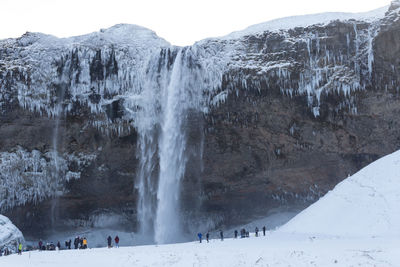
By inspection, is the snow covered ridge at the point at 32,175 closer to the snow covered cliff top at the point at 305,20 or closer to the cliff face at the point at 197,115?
the cliff face at the point at 197,115

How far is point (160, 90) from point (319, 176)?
45.9 ft

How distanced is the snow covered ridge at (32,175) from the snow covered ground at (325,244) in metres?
16.4

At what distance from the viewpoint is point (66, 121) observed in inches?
1471

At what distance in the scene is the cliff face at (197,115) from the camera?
34.1 m

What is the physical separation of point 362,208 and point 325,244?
4.11 meters

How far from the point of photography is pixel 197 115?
36844 millimetres

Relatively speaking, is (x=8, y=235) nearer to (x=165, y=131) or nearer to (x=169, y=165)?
(x=169, y=165)

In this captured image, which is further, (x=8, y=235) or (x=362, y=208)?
(x=8, y=235)

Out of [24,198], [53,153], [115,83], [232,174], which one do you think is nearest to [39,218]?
[24,198]

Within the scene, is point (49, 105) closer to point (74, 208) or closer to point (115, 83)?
point (115, 83)

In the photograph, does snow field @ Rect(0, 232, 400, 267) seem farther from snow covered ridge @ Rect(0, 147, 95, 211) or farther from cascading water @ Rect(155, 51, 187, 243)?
snow covered ridge @ Rect(0, 147, 95, 211)

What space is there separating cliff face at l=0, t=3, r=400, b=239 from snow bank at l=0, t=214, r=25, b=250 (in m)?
8.29

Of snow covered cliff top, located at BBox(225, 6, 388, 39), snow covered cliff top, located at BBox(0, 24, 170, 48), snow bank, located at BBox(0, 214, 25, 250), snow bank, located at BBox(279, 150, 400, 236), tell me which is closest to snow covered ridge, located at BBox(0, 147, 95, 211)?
snow bank, located at BBox(0, 214, 25, 250)

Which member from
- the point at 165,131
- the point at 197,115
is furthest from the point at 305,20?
the point at 165,131
